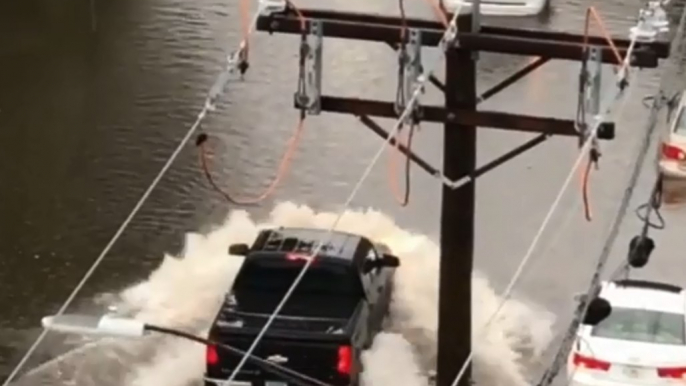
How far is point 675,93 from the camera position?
21688 millimetres

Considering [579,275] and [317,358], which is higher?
[317,358]

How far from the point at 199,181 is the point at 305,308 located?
6674mm

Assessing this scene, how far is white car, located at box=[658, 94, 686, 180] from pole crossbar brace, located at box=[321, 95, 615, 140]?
8.27m

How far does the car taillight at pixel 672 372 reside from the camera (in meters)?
12.2

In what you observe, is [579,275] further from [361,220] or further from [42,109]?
[42,109]

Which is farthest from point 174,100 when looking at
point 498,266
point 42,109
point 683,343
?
point 683,343

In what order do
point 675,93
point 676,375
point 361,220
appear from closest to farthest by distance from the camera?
point 676,375 → point 361,220 → point 675,93

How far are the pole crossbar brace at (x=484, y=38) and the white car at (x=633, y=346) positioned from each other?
3.19 m

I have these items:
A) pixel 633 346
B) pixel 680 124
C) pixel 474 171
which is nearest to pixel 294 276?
pixel 474 171

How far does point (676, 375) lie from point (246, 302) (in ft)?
13.2

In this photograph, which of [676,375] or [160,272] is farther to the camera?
[160,272]

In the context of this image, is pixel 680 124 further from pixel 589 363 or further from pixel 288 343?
pixel 288 343

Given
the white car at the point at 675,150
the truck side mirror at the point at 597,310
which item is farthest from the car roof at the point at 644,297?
the white car at the point at 675,150

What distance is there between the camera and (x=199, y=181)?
19.1 metres
